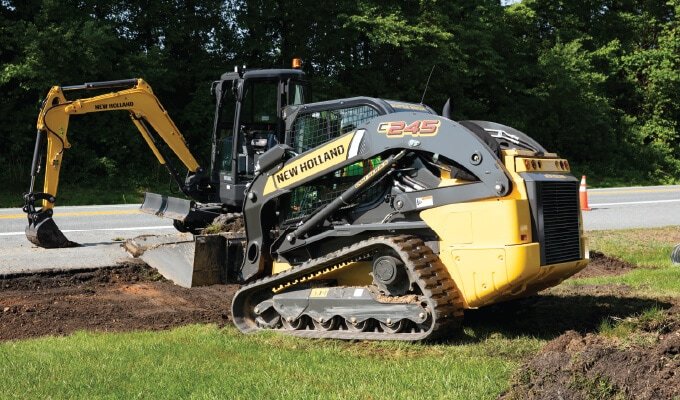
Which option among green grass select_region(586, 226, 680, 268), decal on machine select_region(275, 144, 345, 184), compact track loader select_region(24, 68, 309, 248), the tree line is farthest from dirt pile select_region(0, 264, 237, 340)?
the tree line

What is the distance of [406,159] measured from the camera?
21.8 ft

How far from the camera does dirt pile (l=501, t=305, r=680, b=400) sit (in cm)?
432

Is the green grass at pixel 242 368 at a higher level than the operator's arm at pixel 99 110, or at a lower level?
lower

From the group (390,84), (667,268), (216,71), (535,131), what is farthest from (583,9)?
(667,268)

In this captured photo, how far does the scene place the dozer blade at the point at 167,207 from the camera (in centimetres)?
1252

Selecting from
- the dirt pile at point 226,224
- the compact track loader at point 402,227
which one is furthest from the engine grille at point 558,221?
the dirt pile at point 226,224

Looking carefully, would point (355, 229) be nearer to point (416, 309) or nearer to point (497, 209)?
point (416, 309)

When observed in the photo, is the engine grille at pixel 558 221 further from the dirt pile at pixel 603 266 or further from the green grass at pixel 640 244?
the green grass at pixel 640 244

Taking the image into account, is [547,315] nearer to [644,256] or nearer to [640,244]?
[644,256]

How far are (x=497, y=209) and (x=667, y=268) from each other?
5.59 meters

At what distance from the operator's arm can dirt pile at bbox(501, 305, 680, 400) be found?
9.40m

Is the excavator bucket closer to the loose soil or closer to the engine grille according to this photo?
the loose soil

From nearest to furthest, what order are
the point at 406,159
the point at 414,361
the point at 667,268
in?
the point at 414,361, the point at 406,159, the point at 667,268

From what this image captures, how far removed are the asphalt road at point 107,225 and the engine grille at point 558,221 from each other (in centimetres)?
702
